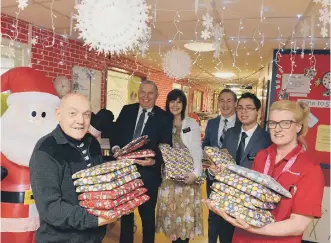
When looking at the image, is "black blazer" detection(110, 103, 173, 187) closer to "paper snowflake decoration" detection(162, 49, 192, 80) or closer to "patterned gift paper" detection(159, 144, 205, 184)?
"patterned gift paper" detection(159, 144, 205, 184)

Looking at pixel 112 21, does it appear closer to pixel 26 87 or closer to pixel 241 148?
pixel 26 87

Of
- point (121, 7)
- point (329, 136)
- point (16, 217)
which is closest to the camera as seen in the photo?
point (121, 7)

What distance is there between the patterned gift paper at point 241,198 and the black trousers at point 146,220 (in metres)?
1.08

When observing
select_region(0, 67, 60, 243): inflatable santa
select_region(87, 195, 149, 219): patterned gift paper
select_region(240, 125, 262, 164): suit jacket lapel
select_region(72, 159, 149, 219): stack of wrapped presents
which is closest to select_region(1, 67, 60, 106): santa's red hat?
select_region(0, 67, 60, 243): inflatable santa

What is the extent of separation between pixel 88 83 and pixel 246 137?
3140mm

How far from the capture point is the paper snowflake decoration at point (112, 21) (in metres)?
1.64

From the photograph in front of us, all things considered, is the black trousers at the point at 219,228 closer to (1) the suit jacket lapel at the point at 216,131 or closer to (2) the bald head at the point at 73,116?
(1) the suit jacket lapel at the point at 216,131

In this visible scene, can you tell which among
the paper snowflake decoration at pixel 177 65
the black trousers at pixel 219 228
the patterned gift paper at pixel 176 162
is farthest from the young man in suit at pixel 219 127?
the paper snowflake decoration at pixel 177 65

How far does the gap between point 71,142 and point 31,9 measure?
1990 mm

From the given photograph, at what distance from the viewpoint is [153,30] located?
3420 millimetres

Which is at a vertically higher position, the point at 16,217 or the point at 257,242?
the point at 257,242

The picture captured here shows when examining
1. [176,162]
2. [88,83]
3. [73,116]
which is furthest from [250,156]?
[88,83]

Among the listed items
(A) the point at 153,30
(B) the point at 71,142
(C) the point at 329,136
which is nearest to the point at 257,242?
(B) the point at 71,142

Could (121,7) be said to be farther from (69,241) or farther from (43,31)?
(43,31)
